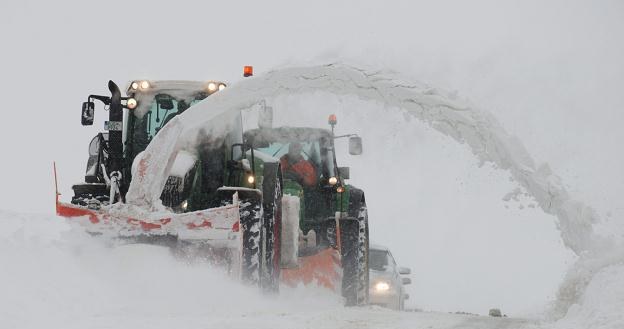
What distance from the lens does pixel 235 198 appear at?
721 centimetres

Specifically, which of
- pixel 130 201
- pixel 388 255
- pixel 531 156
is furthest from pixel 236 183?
pixel 388 255

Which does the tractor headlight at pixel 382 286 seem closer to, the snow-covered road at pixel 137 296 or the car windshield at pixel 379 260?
the car windshield at pixel 379 260

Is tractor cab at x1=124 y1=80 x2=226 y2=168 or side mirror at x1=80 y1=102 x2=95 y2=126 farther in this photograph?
tractor cab at x1=124 y1=80 x2=226 y2=168

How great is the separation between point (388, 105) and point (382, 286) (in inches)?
170

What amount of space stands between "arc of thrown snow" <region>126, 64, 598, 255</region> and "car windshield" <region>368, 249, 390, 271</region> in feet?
14.9

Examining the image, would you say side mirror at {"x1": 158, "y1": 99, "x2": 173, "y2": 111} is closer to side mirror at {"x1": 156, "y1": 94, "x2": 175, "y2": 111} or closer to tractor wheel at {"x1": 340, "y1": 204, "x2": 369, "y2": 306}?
side mirror at {"x1": 156, "y1": 94, "x2": 175, "y2": 111}

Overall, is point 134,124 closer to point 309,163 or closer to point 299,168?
point 299,168

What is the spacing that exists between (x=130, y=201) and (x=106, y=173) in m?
1.47

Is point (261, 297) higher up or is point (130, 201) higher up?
point (130, 201)

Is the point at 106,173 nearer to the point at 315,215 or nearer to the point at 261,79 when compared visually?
the point at 261,79

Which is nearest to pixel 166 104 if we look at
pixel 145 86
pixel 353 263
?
pixel 145 86

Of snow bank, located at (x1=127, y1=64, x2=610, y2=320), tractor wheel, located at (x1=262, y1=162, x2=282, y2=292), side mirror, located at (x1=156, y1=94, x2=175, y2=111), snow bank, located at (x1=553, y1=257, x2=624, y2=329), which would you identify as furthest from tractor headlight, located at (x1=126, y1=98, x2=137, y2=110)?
snow bank, located at (x1=553, y1=257, x2=624, y2=329)

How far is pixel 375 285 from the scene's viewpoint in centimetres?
1148

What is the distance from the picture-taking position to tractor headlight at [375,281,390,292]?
1145 cm
